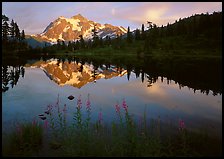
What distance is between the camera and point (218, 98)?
27.2 meters

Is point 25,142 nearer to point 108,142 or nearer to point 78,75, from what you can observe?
point 108,142

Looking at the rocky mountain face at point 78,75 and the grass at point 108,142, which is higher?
the rocky mountain face at point 78,75

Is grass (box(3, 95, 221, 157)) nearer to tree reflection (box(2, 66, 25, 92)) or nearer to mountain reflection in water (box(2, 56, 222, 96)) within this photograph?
mountain reflection in water (box(2, 56, 222, 96))

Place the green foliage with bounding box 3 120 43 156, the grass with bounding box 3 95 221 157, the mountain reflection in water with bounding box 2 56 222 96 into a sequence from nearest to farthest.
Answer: the grass with bounding box 3 95 221 157, the green foliage with bounding box 3 120 43 156, the mountain reflection in water with bounding box 2 56 222 96

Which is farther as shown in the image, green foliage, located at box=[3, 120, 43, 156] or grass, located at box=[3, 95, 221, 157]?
green foliage, located at box=[3, 120, 43, 156]

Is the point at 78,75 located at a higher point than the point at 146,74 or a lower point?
lower

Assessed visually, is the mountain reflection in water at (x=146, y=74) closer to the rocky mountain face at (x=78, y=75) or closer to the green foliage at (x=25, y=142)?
the rocky mountain face at (x=78, y=75)

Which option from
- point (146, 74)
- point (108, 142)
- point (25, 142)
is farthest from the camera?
point (146, 74)

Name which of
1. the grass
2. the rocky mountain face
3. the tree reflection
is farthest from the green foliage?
the rocky mountain face

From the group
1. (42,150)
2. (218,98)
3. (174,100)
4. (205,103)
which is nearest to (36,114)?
(42,150)

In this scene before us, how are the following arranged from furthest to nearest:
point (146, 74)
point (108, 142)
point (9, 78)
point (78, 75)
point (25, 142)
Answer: point (78, 75) → point (146, 74) → point (9, 78) → point (108, 142) → point (25, 142)

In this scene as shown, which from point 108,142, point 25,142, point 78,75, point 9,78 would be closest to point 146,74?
point 78,75

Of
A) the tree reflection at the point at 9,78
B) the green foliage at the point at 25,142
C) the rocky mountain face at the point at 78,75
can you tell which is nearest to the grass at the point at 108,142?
the green foliage at the point at 25,142

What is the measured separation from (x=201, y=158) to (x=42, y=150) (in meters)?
7.68
